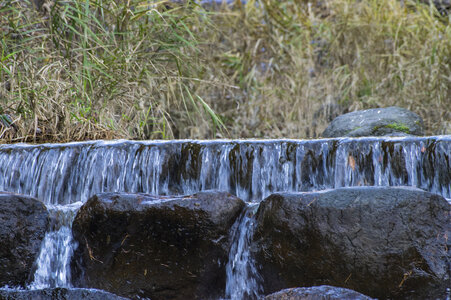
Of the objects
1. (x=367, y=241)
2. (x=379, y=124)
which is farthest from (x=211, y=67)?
(x=367, y=241)

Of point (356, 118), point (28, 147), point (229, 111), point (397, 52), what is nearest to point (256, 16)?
point (229, 111)

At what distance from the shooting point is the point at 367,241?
2643 mm

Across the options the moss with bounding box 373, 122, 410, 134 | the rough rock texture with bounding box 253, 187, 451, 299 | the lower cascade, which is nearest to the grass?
the moss with bounding box 373, 122, 410, 134

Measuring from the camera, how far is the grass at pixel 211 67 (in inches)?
190

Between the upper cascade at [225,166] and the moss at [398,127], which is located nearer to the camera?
the upper cascade at [225,166]

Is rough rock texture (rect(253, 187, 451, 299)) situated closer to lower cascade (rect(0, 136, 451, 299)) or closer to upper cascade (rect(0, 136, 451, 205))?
lower cascade (rect(0, 136, 451, 299))

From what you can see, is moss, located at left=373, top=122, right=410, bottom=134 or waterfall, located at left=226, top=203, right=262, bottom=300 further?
moss, located at left=373, top=122, right=410, bottom=134

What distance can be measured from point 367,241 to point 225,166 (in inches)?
51.2

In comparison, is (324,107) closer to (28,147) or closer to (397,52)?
(397,52)

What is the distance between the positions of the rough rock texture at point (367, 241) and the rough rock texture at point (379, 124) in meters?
2.83

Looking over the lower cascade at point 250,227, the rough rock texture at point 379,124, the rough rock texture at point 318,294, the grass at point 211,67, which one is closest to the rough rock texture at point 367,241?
the lower cascade at point 250,227

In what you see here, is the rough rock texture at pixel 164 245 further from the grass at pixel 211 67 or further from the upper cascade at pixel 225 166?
the grass at pixel 211 67

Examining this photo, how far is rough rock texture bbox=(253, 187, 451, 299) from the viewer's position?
2.60 m

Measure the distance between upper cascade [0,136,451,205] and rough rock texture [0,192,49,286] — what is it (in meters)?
0.81
